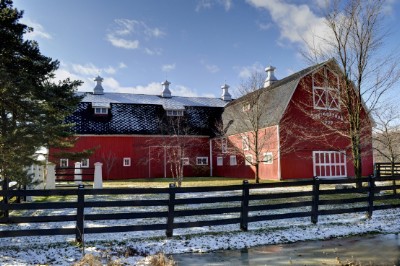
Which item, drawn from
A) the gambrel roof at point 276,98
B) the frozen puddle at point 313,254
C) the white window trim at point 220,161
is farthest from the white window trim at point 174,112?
the frozen puddle at point 313,254

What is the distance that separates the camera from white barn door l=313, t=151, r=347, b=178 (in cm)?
2492

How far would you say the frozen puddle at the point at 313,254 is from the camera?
20.1ft

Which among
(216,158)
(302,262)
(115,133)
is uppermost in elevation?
(115,133)

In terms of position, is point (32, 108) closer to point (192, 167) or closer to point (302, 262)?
point (302, 262)

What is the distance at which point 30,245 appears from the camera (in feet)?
23.4

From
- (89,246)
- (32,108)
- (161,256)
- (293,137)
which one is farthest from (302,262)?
(293,137)

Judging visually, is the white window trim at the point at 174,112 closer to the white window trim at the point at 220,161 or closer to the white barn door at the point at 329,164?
the white window trim at the point at 220,161

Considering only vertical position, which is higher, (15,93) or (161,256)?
(15,93)

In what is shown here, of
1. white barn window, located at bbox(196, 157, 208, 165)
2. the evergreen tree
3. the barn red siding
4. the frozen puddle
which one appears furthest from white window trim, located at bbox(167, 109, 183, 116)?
the frozen puddle

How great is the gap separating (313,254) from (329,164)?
19.7 m

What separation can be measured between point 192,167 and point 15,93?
77.5 ft

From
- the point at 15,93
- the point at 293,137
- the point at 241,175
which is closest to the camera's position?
the point at 15,93

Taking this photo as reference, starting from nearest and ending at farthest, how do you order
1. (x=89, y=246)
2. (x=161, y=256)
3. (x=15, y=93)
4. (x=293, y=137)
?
(x=161, y=256), (x=89, y=246), (x=15, y=93), (x=293, y=137)

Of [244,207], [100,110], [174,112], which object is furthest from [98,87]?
[244,207]
